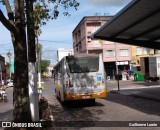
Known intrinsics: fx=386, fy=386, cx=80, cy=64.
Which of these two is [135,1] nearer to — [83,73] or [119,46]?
[83,73]

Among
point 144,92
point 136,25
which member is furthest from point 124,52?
point 136,25

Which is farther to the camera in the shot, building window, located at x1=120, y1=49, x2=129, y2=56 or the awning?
building window, located at x1=120, y1=49, x2=129, y2=56

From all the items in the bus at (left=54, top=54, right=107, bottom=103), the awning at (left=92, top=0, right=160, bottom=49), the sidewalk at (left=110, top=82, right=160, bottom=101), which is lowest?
the sidewalk at (left=110, top=82, right=160, bottom=101)

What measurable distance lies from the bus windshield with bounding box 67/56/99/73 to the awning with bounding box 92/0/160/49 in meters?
2.73

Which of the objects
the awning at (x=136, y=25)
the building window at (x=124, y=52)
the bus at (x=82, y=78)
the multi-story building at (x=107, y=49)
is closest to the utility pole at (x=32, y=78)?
the awning at (x=136, y=25)

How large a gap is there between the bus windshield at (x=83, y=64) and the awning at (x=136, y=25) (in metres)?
2.73

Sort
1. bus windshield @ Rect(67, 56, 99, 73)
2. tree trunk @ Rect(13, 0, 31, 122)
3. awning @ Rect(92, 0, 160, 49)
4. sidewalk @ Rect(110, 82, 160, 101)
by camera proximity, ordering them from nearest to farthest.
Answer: tree trunk @ Rect(13, 0, 31, 122)
awning @ Rect(92, 0, 160, 49)
bus windshield @ Rect(67, 56, 99, 73)
sidewalk @ Rect(110, 82, 160, 101)

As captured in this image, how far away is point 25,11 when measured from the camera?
39.4 feet

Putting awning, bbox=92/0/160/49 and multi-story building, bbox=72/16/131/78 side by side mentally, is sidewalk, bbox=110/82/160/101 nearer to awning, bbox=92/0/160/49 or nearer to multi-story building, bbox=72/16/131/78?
awning, bbox=92/0/160/49

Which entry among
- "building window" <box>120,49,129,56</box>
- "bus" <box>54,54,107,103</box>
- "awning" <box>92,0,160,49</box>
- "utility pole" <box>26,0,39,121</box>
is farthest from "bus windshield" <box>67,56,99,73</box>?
"building window" <box>120,49,129,56</box>

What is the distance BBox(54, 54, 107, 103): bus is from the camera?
20359 millimetres

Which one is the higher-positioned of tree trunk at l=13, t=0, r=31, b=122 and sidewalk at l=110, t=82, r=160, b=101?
tree trunk at l=13, t=0, r=31, b=122

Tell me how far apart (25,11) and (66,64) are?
8.89 meters

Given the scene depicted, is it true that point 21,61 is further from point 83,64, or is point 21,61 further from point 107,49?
point 107,49
